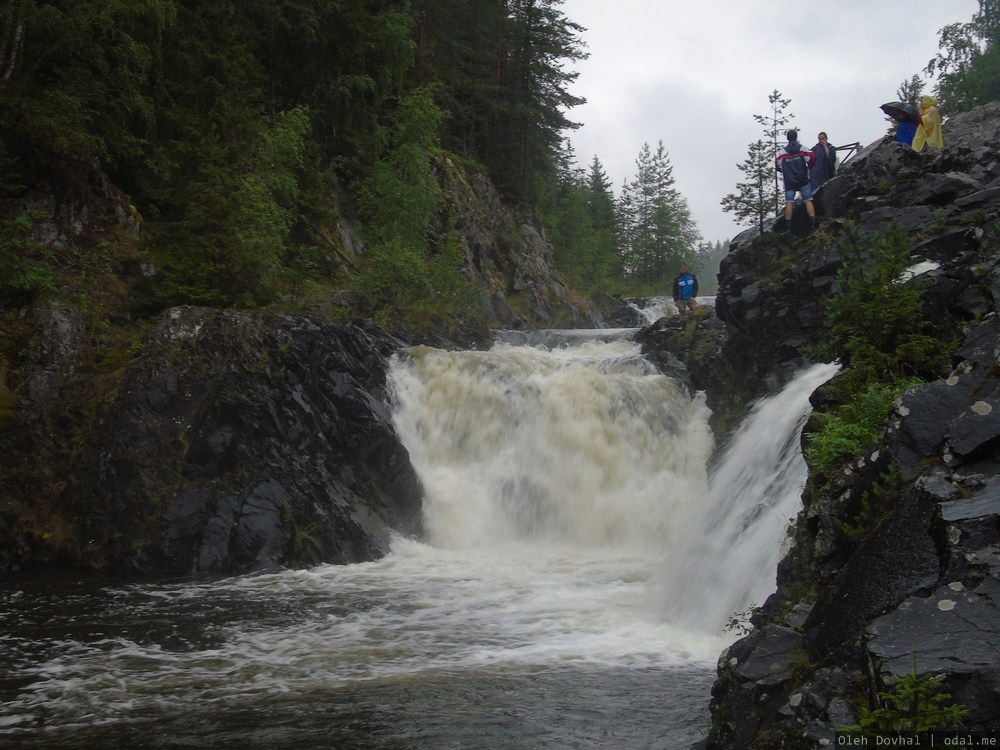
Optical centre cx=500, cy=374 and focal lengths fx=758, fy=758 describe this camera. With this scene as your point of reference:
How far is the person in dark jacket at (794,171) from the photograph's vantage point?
14398 mm

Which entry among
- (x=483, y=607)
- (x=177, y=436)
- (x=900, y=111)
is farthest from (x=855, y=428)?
(x=177, y=436)

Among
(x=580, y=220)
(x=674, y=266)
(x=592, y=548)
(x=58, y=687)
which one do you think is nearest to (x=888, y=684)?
(x=58, y=687)

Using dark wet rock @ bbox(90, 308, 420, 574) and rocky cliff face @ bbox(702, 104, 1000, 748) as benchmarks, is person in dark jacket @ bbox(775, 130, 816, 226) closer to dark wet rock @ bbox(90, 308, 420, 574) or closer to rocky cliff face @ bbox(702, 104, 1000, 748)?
rocky cliff face @ bbox(702, 104, 1000, 748)

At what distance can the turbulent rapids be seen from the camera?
6.41m

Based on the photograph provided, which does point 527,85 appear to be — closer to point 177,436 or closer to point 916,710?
point 177,436

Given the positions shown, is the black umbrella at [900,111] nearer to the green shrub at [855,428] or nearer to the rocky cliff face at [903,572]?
the rocky cliff face at [903,572]

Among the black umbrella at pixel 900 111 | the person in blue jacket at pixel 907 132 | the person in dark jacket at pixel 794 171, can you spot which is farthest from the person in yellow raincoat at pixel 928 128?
the person in dark jacket at pixel 794 171

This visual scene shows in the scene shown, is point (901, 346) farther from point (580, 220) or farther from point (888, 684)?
point (580, 220)

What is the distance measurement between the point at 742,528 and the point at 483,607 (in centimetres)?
347

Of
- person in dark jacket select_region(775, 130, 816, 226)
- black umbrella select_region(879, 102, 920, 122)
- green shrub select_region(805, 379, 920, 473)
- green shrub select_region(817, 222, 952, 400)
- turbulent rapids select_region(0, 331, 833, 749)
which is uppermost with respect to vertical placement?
black umbrella select_region(879, 102, 920, 122)

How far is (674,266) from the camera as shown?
56.8m

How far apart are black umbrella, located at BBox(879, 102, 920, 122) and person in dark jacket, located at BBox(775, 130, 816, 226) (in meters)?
1.48

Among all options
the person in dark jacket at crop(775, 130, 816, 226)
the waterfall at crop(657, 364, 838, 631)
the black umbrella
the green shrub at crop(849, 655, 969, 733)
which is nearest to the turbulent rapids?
the waterfall at crop(657, 364, 838, 631)

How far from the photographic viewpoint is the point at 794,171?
571 inches
